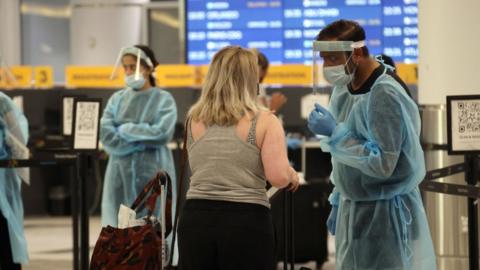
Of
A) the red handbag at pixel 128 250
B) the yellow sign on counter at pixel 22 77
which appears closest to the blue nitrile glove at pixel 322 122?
the red handbag at pixel 128 250

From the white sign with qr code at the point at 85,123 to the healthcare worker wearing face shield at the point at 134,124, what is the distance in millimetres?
715

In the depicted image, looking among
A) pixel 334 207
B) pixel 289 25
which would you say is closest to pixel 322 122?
pixel 334 207

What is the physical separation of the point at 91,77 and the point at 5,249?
5.05 metres

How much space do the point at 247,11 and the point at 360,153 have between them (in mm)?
7030

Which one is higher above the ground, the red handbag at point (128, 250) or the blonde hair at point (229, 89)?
the blonde hair at point (229, 89)

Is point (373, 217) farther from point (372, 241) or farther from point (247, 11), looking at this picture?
point (247, 11)

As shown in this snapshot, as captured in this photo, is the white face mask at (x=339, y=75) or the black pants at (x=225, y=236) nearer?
the black pants at (x=225, y=236)

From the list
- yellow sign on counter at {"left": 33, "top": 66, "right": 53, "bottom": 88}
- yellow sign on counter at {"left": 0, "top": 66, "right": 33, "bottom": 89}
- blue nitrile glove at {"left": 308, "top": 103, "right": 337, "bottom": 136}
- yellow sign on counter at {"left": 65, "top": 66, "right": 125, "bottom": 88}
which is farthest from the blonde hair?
yellow sign on counter at {"left": 33, "top": 66, "right": 53, "bottom": 88}

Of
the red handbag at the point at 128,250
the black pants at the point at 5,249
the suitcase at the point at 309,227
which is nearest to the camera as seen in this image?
the red handbag at the point at 128,250

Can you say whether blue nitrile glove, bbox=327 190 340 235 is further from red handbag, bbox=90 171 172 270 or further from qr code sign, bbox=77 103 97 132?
qr code sign, bbox=77 103 97 132

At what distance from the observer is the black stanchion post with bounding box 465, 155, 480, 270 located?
160 inches

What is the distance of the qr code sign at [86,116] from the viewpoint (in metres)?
5.02

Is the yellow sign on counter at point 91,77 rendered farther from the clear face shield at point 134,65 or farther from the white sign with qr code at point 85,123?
the white sign with qr code at point 85,123

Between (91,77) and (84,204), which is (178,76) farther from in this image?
(84,204)
